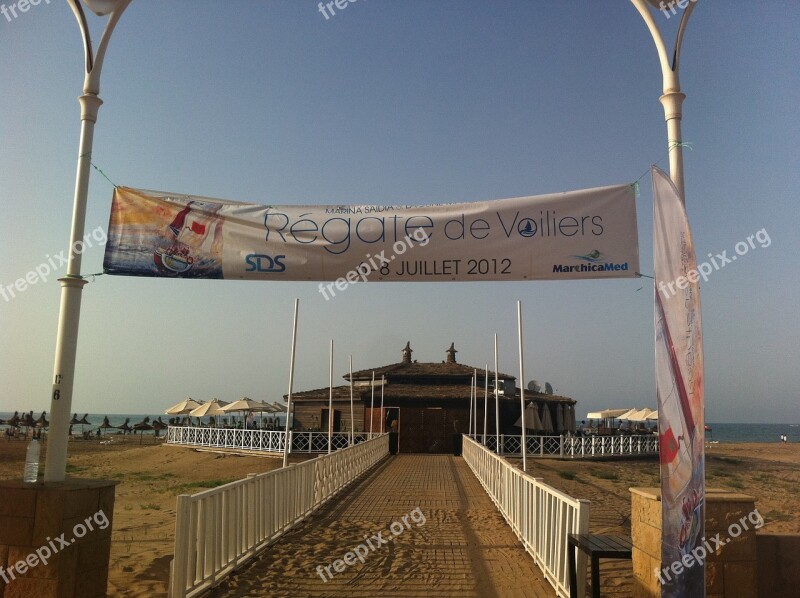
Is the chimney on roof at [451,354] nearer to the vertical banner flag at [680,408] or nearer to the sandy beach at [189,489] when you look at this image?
the sandy beach at [189,489]

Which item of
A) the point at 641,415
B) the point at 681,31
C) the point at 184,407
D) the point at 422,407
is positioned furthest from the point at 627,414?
the point at 681,31

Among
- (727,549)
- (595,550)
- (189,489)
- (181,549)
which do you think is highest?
(727,549)

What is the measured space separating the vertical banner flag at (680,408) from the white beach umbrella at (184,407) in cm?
3505

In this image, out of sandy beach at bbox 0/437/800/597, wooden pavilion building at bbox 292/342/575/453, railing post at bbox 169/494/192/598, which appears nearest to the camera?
railing post at bbox 169/494/192/598

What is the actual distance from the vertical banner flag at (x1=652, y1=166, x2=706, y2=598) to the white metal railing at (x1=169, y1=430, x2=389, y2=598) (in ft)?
12.5

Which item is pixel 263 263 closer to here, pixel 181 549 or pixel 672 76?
pixel 181 549

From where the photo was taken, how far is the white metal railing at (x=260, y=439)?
2705cm

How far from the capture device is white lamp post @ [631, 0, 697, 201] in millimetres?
4977

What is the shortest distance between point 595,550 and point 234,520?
3.69 metres

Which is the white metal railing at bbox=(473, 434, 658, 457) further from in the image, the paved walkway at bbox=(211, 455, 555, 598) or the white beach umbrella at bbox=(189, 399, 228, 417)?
the paved walkway at bbox=(211, 455, 555, 598)

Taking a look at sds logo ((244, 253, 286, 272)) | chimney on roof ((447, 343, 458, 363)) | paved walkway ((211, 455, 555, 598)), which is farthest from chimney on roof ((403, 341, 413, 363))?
sds logo ((244, 253, 286, 272))

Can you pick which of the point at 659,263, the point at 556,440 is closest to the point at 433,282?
the point at 659,263

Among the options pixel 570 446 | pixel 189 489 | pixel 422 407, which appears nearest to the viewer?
pixel 189 489

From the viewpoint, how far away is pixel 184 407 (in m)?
36.1
